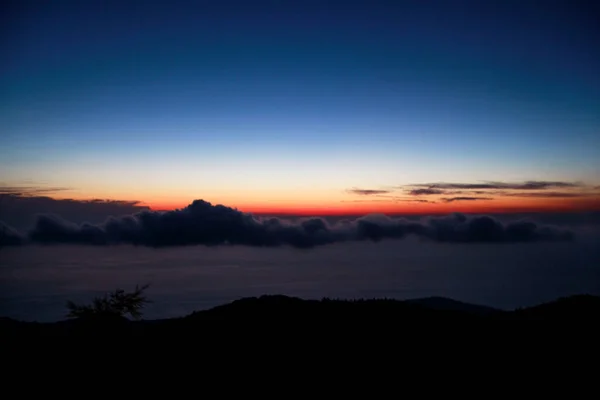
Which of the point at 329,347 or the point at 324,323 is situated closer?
the point at 329,347

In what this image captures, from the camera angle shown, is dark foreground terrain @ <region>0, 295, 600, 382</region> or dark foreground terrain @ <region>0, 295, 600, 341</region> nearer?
dark foreground terrain @ <region>0, 295, 600, 382</region>

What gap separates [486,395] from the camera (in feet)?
63.7

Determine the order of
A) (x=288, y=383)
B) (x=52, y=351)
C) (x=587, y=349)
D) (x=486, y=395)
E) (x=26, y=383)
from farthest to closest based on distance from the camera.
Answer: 1. (x=52, y=351)
2. (x=587, y=349)
3. (x=26, y=383)
4. (x=288, y=383)
5. (x=486, y=395)

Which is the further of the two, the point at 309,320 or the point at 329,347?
the point at 309,320

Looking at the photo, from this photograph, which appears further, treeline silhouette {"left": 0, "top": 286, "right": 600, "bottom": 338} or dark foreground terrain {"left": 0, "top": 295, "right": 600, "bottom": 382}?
treeline silhouette {"left": 0, "top": 286, "right": 600, "bottom": 338}

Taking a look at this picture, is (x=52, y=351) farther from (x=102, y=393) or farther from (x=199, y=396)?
(x=199, y=396)

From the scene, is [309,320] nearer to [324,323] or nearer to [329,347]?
[324,323]

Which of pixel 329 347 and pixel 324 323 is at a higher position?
pixel 324 323

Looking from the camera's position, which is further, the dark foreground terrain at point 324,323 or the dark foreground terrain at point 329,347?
the dark foreground terrain at point 324,323

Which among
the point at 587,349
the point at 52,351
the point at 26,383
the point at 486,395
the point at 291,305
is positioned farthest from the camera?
the point at 291,305

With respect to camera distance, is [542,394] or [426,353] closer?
[542,394]

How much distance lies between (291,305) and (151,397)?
13.5 m

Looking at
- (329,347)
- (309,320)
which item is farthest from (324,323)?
(329,347)

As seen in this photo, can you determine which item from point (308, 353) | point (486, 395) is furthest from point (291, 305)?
point (486, 395)
